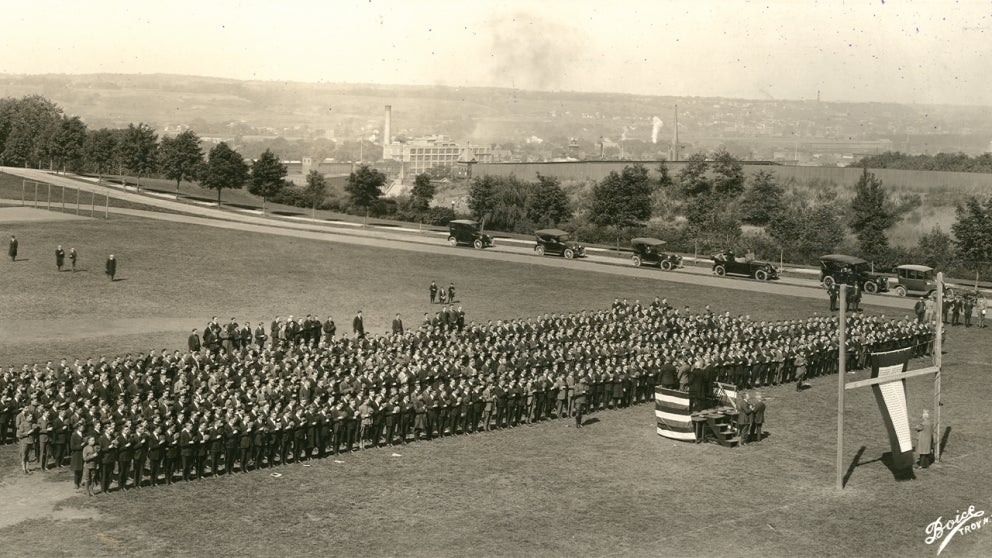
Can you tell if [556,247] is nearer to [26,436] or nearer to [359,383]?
[359,383]

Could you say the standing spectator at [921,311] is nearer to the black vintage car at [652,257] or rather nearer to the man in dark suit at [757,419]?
the black vintage car at [652,257]

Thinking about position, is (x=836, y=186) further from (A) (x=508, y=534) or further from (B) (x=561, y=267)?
(A) (x=508, y=534)

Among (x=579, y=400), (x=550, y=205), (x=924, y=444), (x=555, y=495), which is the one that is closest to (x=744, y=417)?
(x=924, y=444)

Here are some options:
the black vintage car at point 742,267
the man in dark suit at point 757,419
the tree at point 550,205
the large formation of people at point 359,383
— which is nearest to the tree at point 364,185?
the tree at point 550,205

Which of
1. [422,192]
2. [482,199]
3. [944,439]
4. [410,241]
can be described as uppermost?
[422,192]

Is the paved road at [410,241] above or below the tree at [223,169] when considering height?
below
